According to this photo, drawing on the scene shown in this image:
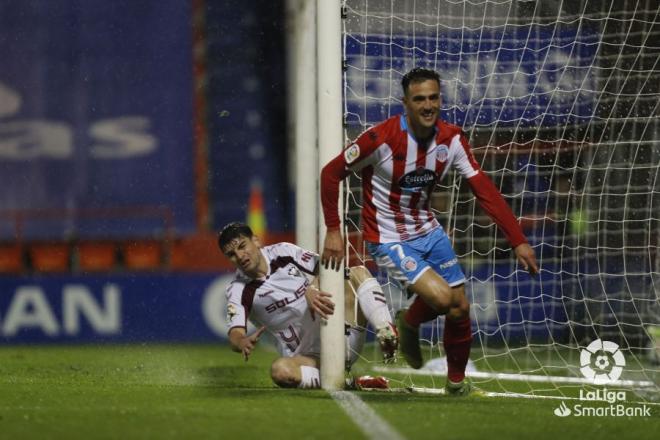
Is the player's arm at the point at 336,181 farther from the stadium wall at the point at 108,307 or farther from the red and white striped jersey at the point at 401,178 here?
the stadium wall at the point at 108,307

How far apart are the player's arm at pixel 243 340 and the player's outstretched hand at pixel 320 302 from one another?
0.33 meters

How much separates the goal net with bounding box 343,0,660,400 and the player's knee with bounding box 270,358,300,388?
950 millimetres

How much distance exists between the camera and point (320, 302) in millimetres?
6824

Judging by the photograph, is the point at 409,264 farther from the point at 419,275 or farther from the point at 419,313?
the point at 419,313

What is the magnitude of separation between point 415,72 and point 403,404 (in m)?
1.68

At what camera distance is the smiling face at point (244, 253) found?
23.1 ft

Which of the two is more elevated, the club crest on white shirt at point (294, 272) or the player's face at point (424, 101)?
the player's face at point (424, 101)

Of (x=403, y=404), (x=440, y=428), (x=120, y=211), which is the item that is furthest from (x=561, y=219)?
(x=120, y=211)

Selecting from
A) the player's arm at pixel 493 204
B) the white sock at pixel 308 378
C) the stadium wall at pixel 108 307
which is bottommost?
the stadium wall at pixel 108 307

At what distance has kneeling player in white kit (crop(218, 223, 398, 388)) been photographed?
274 inches

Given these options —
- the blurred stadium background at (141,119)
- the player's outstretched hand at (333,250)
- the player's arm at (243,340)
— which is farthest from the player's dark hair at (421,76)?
the blurred stadium background at (141,119)

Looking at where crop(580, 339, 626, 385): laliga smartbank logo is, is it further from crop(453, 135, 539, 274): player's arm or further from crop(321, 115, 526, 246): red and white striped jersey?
crop(321, 115, 526, 246): red and white striped jersey

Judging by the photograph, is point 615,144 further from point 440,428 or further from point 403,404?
point 440,428

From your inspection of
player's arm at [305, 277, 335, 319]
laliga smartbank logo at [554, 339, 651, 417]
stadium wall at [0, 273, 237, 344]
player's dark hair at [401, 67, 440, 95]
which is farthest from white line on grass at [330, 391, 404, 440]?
stadium wall at [0, 273, 237, 344]
